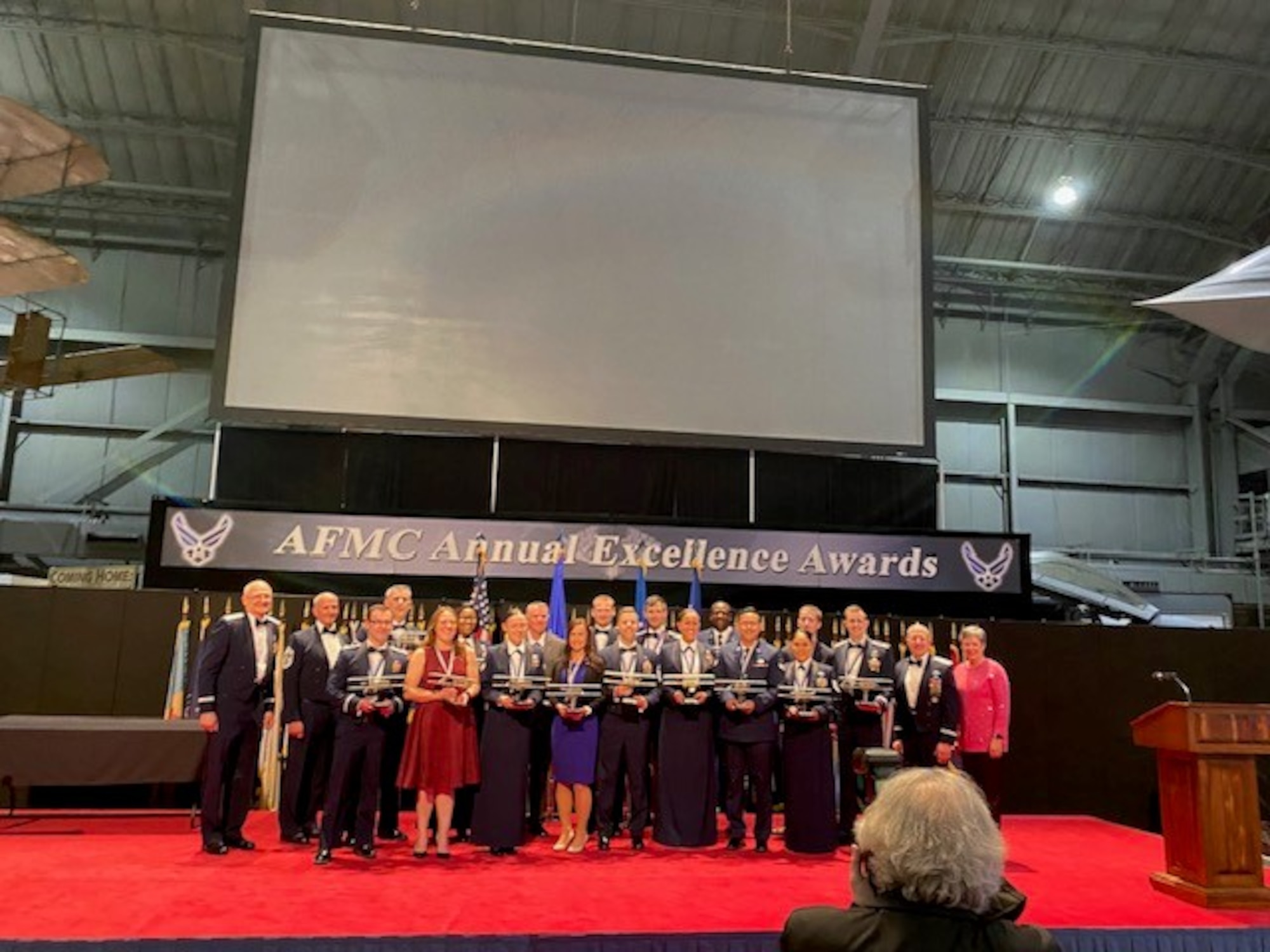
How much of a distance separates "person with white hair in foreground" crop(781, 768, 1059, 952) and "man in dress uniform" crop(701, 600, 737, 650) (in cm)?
479

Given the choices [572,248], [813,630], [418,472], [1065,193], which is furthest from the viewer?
[1065,193]

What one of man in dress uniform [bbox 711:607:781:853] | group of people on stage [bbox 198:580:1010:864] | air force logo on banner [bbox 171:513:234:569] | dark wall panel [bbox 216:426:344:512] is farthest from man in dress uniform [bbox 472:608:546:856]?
dark wall panel [bbox 216:426:344:512]

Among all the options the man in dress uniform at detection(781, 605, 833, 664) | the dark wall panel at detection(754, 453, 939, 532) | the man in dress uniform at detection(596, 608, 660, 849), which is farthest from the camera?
the dark wall panel at detection(754, 453, 939, 532)

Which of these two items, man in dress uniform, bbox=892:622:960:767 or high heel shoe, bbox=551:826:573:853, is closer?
high heel shoe, bbox=551:826:573:853

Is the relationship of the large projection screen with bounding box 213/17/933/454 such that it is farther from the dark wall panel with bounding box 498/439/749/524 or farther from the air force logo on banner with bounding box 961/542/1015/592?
the dark wall panel with bounding box 498/439/749/524

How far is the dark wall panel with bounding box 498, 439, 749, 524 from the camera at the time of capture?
10.7 metres

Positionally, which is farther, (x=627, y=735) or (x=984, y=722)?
(x=984, y=722)

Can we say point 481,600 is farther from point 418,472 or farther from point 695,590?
point 418,472

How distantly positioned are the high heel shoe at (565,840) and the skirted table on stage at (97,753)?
7.58 feet

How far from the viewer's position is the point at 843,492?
A: 11.5 metres

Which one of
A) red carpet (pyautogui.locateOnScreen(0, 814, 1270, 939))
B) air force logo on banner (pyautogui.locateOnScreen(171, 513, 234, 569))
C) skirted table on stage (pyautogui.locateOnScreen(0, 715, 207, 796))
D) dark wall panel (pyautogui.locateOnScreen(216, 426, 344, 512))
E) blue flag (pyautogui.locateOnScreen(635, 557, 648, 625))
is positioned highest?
dark wall panel (pyautogui.locateOnScreen(216, 426, 344, 512))

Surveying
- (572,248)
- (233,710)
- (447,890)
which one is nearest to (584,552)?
(572,248)

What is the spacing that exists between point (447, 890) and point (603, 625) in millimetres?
2057

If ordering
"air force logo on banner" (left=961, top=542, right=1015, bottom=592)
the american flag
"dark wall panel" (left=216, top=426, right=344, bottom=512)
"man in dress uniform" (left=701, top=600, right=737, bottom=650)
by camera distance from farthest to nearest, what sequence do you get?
"dark wall panel" (left=216, top=426, right=344, bottom=512) → "air force logo on banner" (left=961, top=542, right=1015, bottom=592) → the american flag → "man in dress uniform" (left=701, top=600, right=737, bottom=650)
